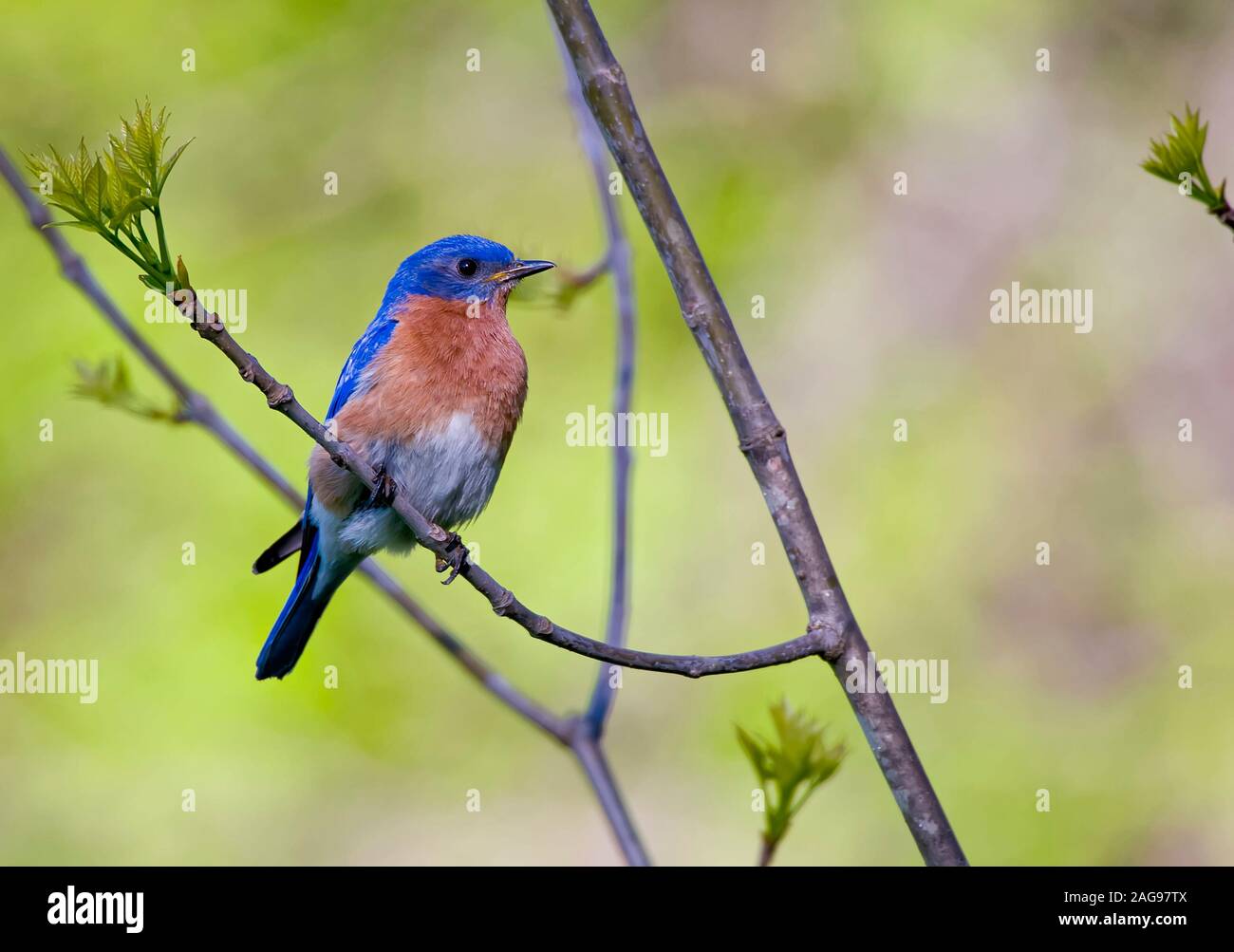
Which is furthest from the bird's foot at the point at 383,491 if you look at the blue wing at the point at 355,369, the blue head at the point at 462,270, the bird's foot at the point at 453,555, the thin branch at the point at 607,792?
the blue head at the point at 462,270

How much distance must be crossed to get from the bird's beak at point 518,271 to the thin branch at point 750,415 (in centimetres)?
192

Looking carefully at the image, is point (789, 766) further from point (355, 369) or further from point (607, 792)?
point (355, 369)

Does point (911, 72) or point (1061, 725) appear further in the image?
point (911, 72)

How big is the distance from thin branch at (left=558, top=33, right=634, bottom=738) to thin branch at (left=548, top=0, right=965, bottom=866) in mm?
907

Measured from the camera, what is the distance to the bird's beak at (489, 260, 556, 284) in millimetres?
4383

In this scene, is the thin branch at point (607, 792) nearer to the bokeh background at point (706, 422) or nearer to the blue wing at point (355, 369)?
the blue wing at point (355, 369)

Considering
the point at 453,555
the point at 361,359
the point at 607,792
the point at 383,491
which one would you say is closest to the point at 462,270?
the point at 361,359

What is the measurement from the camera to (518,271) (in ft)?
14.6

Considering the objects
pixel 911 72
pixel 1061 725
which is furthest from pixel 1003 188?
pixel 1061 725

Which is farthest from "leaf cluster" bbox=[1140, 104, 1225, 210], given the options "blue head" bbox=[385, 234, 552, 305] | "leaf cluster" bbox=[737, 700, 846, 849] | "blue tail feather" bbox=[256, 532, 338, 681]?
"blue tail feather" bbox=[256, 532, 338, 681]

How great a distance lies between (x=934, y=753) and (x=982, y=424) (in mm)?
1861

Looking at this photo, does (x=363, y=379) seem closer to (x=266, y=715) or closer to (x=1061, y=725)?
(x=266, y=715)

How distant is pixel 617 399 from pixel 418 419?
760 millimetres

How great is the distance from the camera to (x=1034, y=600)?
6953mm
